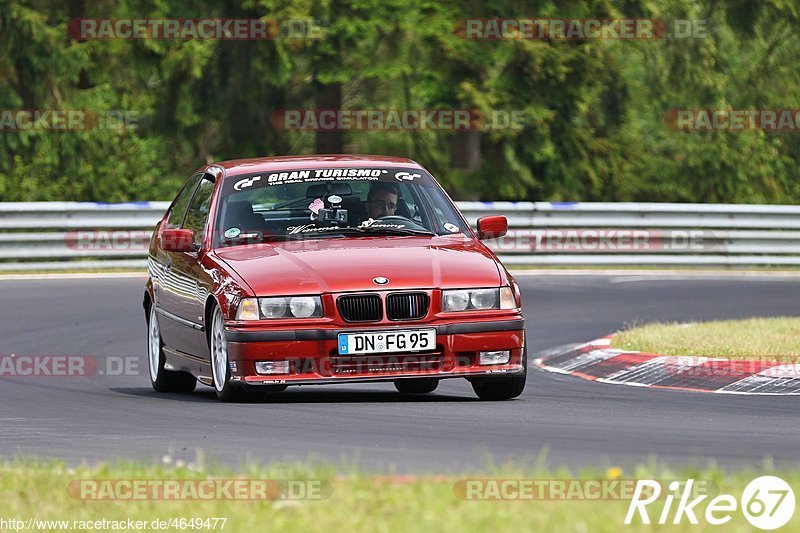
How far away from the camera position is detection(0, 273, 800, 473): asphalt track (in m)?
7.79

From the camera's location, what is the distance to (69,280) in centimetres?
2155

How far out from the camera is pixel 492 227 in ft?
37.3

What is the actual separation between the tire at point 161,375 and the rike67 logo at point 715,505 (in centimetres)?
644

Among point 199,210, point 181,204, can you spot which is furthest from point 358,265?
point 181,204

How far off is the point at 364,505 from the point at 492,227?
542cm

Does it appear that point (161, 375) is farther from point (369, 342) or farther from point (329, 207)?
point (369, 342)

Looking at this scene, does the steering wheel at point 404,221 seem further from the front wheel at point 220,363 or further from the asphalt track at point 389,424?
the front wheel at point 220,363

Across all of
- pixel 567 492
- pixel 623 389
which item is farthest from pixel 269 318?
pixel 567 492

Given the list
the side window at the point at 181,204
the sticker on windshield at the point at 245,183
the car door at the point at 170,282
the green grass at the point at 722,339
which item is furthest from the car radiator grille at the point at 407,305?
the green grass at the point at 722,339

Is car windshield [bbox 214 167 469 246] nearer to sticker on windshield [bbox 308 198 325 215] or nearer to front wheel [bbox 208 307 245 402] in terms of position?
sticker on windshield [bbox 308 198 325 215]

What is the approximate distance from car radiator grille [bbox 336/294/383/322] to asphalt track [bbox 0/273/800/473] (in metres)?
0.54

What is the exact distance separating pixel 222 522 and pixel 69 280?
16029 millimetres

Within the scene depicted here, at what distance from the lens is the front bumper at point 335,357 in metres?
9.98

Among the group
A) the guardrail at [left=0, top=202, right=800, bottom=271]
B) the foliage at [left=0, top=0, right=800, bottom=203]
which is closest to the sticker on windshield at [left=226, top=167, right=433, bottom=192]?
the guardrail at [left=0, top=202, right=800, bottom=271]
